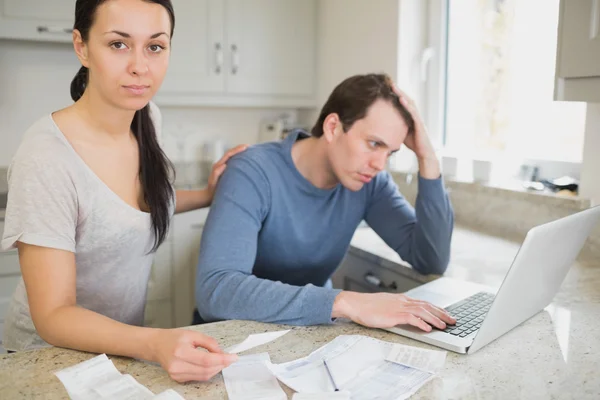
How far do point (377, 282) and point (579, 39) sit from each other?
0.88 m

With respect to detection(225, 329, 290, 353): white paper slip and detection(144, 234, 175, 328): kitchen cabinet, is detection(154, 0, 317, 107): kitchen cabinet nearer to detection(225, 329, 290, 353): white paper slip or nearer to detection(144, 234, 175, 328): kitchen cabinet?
detection(144, 234, 175, 328): kitchen cabinet

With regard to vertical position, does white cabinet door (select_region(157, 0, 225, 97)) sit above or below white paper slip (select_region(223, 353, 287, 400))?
above

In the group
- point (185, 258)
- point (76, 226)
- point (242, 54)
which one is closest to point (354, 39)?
point (242, 54)

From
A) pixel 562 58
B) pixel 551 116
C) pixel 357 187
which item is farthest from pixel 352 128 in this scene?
pixel 551 116

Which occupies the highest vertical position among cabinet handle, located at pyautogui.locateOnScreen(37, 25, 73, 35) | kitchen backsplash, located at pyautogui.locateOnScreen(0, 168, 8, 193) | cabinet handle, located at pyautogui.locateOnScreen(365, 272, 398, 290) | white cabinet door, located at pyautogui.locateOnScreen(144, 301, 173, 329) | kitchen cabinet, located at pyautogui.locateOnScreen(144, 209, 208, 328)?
cabinet handle, located at pyautogui.locateOnScreen(37, 25, 73, 35)

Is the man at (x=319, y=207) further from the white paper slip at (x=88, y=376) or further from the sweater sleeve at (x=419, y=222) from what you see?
the white paper slip at (x=88, y=376)

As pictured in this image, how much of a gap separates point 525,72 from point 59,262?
5.94ft

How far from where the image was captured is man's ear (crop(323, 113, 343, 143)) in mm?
1434

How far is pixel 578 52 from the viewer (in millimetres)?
1307

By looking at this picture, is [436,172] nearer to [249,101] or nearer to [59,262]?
[59,262]

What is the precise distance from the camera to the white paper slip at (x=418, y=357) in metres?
0.90

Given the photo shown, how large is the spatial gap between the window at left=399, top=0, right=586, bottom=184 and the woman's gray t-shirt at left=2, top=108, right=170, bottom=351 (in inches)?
59.4

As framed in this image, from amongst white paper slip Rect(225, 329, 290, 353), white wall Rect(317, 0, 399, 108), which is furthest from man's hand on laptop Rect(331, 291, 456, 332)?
white wall Rect(317, 0, 399, 108)

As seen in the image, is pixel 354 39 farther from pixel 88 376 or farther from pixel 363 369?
pixel 88 376
